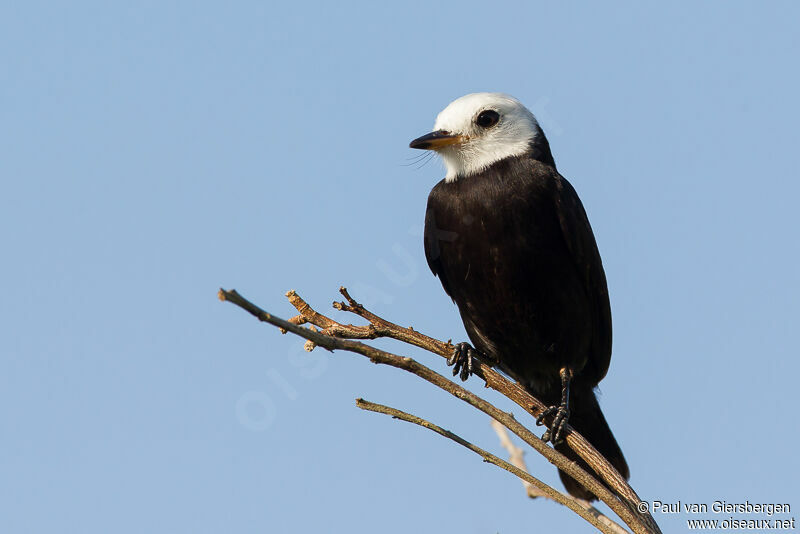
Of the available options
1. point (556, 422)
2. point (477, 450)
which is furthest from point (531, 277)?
point (477, 450)

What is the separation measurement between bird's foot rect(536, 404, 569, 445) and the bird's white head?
5.76 ft

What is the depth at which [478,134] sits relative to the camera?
6.83 meters

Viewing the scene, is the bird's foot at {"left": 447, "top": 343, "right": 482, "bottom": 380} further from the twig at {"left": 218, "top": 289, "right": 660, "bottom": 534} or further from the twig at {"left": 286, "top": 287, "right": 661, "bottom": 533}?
the twig at {"left": 218, "top": 289, "right": 660, "bottom": 534}

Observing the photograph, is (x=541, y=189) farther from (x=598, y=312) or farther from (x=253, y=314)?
(x=253, y=314)

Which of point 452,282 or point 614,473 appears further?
point 452,282

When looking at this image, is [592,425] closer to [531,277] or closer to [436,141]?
[531,277]

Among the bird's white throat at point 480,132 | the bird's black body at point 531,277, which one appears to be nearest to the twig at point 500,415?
the bird's black body at point 531,277

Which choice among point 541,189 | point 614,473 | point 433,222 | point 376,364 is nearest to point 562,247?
point 541,189

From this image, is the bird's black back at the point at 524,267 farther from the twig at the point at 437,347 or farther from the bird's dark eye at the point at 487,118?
the twig at the point at 437,347

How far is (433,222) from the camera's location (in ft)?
22.1

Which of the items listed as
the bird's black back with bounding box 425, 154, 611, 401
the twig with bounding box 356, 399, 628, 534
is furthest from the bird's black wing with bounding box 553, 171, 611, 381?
the twig with bounding box 356, 399, 628, 534

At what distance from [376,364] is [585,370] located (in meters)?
3.18

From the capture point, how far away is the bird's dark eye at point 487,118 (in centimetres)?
688

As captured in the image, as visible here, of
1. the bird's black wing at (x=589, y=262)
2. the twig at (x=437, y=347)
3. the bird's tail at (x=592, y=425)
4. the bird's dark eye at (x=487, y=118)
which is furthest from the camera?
the bird's dark eye at (x=487, y=118)
